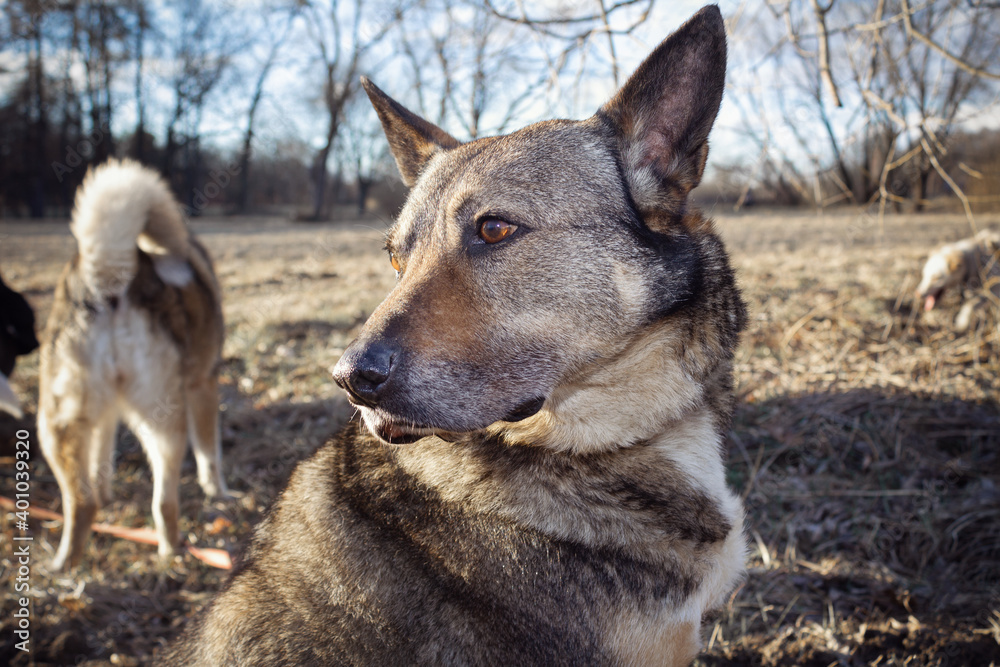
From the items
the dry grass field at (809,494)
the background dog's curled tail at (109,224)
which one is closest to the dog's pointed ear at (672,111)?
the dry grass field at (809,494)

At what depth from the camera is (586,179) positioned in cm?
208

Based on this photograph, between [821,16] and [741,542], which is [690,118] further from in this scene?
A: [821,16]

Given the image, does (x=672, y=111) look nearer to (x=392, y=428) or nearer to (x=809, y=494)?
(x=392, y=428)

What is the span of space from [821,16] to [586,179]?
2.65 metres

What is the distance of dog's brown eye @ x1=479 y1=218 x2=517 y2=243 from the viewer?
1996 millimetres

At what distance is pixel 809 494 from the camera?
3742 mm

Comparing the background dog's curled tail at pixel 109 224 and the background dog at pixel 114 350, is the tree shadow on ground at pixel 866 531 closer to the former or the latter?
the background dog at pixel 114 350

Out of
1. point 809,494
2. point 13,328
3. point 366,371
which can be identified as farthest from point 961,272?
point 13,328

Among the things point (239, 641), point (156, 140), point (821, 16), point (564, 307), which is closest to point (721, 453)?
point (564, 307)

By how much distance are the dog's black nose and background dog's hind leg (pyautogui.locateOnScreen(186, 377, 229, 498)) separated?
3.22 meters

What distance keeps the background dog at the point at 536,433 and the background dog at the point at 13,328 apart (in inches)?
189

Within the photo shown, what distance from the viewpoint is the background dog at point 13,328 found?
5152 mm

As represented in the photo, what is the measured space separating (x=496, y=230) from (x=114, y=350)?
3.07 metres

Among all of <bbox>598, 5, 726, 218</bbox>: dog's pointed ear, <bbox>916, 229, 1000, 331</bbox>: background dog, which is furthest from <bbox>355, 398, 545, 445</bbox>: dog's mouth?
<bbox>916, 229, 1000, 331</bbox>: background dog
